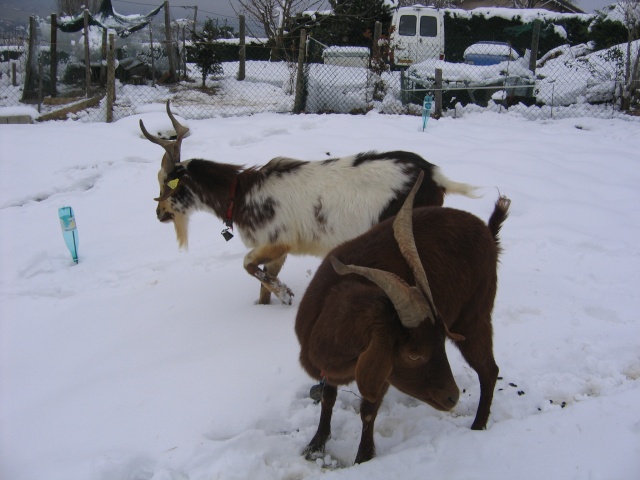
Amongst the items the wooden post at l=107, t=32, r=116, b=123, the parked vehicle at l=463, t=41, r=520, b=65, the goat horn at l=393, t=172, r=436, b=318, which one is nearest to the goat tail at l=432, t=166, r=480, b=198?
the goat horn at l=393, t=172, r=436, b=318

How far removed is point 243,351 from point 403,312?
5.08 ft

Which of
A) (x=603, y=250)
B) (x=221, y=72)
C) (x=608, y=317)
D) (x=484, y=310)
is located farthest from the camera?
(x=221, y=72)

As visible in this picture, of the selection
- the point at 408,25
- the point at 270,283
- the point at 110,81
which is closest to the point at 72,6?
the point at 408,25

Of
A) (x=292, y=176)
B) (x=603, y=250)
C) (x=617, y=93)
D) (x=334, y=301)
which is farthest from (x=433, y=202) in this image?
(x=617, y=93)

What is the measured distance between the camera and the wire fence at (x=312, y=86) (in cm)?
976

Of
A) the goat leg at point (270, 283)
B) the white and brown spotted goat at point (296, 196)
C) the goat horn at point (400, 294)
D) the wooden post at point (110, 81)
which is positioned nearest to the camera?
the goat horn at point (400, 294)

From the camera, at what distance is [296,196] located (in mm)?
3666

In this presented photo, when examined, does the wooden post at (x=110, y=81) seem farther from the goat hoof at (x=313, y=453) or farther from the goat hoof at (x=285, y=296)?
the goat hoof at (x=313, y=453)

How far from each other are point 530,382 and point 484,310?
2.07 feet

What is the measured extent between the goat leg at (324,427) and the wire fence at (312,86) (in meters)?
7.48

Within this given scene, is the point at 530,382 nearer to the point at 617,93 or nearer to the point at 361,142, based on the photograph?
the point at 361,142

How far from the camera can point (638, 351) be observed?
9.93 feet

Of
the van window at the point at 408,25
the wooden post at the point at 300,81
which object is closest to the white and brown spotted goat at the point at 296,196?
the wooden post at the point at 300,81

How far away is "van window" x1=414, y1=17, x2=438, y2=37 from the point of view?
15391 millimetres
